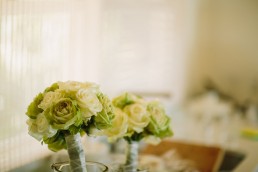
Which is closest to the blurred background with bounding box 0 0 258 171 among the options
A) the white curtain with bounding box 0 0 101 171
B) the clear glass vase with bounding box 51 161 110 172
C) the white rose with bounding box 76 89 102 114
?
the white curtain with bounding box 0 0 101 171

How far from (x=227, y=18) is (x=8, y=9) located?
2.21m

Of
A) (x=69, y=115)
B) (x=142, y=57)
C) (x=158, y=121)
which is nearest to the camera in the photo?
(x=69, y=115)

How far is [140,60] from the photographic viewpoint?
225cm

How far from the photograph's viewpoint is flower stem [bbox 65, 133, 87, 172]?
90cm

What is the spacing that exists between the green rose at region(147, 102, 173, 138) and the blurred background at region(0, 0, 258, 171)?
15.9 inches

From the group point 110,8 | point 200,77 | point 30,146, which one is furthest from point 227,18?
point 30,146

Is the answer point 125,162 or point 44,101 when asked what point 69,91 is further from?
point 125,162

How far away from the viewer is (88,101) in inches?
33.8

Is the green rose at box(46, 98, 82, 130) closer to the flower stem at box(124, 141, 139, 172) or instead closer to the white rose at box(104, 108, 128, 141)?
the white rose at box(104, 108, 128, 141)

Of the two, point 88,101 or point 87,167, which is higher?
point 88,101

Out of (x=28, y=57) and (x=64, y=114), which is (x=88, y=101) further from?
(x=28, y=57)

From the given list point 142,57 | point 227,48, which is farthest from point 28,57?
point 227,48

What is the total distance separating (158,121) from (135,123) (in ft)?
0.22

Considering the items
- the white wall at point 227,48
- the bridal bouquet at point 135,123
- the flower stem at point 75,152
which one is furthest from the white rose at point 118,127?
the white wall at point 227,48
